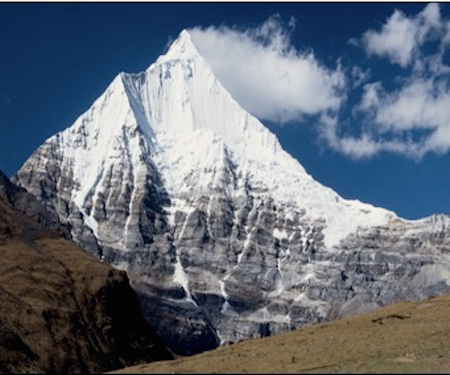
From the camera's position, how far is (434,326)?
313ft

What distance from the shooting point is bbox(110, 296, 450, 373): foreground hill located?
216 ft

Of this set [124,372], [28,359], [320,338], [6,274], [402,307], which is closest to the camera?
[124,372]

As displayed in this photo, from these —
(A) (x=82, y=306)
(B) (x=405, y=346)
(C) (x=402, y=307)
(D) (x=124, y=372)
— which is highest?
(A) (x=82, y=306)

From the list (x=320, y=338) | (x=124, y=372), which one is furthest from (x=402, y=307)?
(x=124, y=372)

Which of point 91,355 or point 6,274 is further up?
point 6,274

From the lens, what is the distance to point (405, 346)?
80.5 meters

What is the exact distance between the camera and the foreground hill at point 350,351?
65688 mm

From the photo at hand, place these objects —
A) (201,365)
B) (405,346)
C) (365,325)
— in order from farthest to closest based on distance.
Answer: (365,325) < (405,346) < (201,365)

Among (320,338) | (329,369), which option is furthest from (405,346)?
(329,369)

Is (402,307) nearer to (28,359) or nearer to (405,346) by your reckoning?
(405,346)

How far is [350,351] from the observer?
76875 millimetres

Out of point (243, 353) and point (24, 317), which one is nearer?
point (243, 353)

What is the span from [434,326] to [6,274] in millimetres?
122574

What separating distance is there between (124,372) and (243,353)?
23.7 metres
